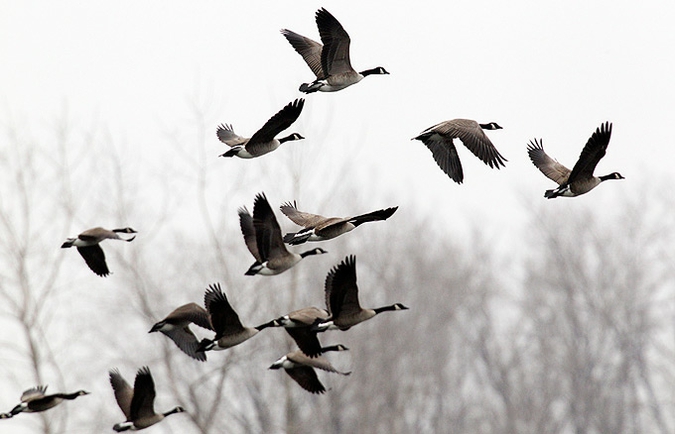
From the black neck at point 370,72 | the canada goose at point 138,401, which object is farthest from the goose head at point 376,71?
the canada goose at point 138,401

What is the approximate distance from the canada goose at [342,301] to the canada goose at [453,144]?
55.3 inches

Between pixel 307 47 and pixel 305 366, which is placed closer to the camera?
pixel 305 366

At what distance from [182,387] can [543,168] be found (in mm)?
12674

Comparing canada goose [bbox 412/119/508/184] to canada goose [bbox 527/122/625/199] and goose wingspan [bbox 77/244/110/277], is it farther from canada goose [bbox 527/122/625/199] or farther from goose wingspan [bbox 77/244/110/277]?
goose wingspan [bbox 77/244/110/277]

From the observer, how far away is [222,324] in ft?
32.7

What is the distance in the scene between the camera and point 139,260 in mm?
22281

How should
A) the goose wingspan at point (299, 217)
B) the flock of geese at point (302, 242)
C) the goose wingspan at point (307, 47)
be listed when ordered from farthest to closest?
the goose wingspan at point (307, 47), the goose wingspan at point (299, 217), the flock of geese at point (302, 242)

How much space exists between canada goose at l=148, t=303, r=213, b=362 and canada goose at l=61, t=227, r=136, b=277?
67 cm

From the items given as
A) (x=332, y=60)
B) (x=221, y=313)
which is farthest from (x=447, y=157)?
(x=221, y=313)

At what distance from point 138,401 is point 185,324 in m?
0.78

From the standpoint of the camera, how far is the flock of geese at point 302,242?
976cm

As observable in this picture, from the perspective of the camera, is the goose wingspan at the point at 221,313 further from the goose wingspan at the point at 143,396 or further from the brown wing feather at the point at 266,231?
the goose wingspan at the point at 143,396

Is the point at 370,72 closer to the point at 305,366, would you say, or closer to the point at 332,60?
the point at 332,60

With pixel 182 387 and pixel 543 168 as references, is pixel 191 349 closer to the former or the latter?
pixel 543 168
